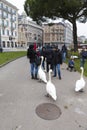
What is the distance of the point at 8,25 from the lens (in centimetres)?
6575

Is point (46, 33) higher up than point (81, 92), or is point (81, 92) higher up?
point (46, 33)

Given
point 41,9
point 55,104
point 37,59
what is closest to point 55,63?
point 37,59

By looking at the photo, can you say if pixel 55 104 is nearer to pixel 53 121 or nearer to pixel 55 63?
pixel 53 121

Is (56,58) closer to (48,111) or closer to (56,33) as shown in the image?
(48,111)

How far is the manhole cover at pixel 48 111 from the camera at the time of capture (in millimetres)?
4714

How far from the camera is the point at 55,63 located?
9.56 meters

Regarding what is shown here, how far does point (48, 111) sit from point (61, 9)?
2095cm

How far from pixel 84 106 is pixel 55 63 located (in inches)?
173

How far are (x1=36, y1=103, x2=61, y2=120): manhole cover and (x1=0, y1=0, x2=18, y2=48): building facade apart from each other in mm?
54890

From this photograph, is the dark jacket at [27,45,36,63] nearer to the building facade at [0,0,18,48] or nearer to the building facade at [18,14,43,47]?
the building facade at [0,0,18,48]

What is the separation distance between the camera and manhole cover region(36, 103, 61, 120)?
15.5 ft

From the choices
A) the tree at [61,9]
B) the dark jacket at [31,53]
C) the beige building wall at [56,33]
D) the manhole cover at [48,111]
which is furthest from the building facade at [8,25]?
the manhole cover at [48,111]

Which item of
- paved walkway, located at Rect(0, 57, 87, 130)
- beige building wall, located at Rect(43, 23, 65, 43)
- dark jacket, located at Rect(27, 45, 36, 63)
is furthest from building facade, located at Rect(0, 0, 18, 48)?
paved walkway, located at Rect(0, 57, 87, 130)

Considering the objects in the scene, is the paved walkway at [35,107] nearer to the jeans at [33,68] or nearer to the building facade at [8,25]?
the jeans at [33,68]
